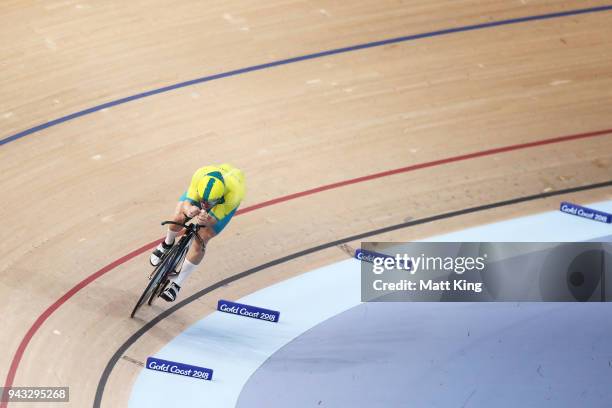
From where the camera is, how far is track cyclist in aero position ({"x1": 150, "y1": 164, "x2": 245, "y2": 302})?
20.4 ft

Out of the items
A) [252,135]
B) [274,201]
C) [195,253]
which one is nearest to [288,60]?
[252,135]

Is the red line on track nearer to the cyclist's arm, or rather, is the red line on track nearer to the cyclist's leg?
the cyclist's leg

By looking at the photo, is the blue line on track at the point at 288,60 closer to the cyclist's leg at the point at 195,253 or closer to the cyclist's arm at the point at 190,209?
the cyclist's leg at the point at 195,253

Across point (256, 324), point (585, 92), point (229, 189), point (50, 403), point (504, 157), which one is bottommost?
point (50, 403)

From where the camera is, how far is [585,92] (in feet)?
29.3

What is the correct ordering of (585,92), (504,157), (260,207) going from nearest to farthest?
(260,207)
(504,157)
(585,92)

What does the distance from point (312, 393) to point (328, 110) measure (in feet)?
9.82

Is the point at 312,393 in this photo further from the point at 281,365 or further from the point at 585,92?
the point at 585,92

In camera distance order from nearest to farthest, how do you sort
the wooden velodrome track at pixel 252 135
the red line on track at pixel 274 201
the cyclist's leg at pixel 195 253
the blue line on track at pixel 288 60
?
the red line on track at pixel 274 201 < the cyclist's leg at pixel 195 253 < the wooden velodrome track at pixel 252 135 < the blue line on track at pixel 288 60

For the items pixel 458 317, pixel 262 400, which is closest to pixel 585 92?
pixel 458 317

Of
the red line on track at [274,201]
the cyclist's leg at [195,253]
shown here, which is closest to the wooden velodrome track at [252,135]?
the red line on track at [274,201]

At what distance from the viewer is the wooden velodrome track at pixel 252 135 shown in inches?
265

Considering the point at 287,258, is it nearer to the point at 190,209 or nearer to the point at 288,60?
the point at 190,209

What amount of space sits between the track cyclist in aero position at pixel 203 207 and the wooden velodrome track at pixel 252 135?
0.26 meters
